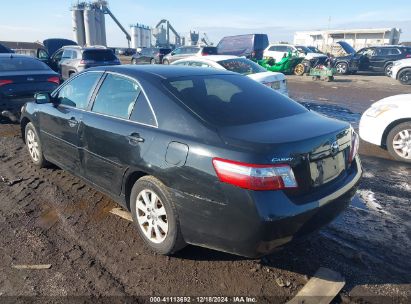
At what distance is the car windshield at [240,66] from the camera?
920cm

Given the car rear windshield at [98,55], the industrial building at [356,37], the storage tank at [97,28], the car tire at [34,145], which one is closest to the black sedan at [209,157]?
the car tire at [34,145]

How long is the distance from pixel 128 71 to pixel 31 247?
1.90 metres

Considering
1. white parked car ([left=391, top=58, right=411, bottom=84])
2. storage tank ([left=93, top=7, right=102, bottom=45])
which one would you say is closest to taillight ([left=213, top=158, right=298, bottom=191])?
white parked car ([left=391, top=58, right=411, bottom=84])

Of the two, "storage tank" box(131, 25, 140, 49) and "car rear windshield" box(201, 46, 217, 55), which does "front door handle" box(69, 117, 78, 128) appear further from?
"storage tank" box(131, 25, 140, 49)

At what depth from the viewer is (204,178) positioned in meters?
2.51

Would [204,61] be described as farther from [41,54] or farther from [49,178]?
[41,54]

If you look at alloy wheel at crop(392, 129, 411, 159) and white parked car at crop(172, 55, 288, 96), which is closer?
alloy wheel at crop(392, 129, 411, 159)

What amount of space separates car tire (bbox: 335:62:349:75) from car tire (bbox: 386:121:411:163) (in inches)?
663

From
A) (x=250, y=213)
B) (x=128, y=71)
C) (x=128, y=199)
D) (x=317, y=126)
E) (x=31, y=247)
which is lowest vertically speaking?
(x=31, y=247)

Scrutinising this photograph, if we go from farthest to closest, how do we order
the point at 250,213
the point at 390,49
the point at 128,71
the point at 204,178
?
the point at 390,49
the point at 128,71
the point at 204,178
the point at 250,213

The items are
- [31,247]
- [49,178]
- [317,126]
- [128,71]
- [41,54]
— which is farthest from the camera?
[41,54]

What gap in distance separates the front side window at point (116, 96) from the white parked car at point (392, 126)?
4.25 meters

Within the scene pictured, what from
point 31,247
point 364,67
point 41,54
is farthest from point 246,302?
point 364,67

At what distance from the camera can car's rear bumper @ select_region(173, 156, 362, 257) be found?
7.72 ft
